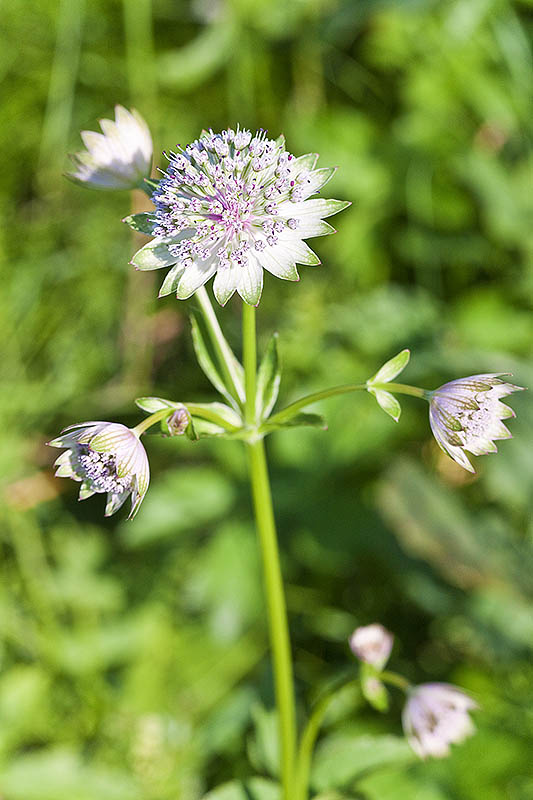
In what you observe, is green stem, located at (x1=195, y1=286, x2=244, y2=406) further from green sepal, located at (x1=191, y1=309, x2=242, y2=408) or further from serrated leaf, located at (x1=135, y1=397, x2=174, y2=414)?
serrated leaf, located at (x1=135, y1=397, x2=174, y2=414)

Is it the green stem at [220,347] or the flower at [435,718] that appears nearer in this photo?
the green stem at [220,347]

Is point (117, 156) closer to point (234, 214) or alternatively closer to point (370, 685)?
point (234, 214)

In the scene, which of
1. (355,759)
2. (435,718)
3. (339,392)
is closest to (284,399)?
(355,759)

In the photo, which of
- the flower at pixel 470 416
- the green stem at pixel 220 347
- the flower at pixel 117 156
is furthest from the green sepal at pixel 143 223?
the flower at pixel 470 416

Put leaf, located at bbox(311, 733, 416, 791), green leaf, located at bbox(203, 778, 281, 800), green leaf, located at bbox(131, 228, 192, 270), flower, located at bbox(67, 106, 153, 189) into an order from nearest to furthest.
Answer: green leaf, located at bbox(131, 228, 192, 270) → flower, located at bbox(67, 106, 153, 189) → green leaf, located at bbox(203, 778, 281, 800) → leaf, located at bbox(311, 733, 416, 791)

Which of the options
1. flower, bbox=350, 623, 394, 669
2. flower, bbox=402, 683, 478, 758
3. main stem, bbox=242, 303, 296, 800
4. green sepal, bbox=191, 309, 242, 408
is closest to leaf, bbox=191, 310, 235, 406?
green sepal, bbox=191, 309, 242, 408

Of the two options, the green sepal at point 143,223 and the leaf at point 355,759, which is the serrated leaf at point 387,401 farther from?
the leaf at point 355,759

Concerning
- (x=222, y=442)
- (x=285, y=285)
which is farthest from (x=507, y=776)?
(x=285, y=285)

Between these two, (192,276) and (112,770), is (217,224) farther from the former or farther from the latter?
(112,770)
